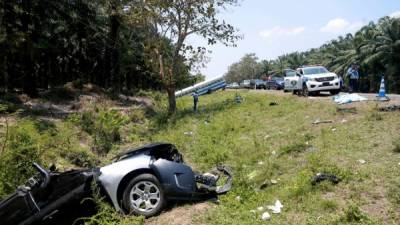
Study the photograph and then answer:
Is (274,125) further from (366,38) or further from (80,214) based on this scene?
(366,38)

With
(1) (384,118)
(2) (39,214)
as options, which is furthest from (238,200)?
(1) (384,118)

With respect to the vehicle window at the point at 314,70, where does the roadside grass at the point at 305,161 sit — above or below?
below

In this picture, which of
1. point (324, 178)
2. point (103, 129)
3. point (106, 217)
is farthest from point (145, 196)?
point (103, 129)

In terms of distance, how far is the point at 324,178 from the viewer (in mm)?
7883

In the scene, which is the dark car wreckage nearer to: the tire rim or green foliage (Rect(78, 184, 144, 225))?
the tire rim

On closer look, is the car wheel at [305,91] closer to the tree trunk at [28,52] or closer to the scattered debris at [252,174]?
the scattered debris at [252,174]

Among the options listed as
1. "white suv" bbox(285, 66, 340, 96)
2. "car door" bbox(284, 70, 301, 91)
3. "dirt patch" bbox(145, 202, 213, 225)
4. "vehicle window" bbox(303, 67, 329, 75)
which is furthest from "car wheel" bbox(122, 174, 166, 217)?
"car door" bbox(284, 70, 301, 91)

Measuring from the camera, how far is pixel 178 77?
87.5ft

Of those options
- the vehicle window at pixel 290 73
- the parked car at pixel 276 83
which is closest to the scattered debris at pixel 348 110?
the vehicle window at pixel 290 73

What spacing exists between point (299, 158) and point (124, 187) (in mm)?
4466

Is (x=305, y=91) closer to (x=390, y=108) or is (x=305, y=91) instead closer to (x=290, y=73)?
(x=290, y=73)

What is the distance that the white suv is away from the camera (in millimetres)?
21922

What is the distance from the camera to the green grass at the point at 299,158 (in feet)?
22.6

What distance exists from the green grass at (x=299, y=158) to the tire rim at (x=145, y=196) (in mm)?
436
